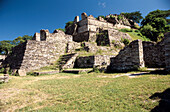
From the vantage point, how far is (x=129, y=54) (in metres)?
8.63

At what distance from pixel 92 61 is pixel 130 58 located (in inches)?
150

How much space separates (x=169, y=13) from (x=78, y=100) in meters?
51.4

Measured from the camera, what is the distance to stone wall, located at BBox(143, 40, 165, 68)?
9489 mm

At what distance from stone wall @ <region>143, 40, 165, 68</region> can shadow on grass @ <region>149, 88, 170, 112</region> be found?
7.81 meters

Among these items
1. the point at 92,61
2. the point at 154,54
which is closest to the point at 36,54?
the point at 92,61

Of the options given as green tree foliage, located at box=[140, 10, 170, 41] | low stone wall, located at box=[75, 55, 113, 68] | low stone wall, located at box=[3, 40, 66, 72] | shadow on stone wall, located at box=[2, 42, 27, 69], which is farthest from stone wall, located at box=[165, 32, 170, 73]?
shadow on stone wall, located at box=[2, 42, 27, 69]

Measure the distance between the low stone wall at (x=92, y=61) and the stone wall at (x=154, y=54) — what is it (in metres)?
4.00

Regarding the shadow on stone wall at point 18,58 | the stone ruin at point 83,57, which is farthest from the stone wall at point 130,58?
the shadow on stone wall at point 18,58

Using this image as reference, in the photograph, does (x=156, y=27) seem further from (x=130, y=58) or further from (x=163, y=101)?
(x=163, y=101)

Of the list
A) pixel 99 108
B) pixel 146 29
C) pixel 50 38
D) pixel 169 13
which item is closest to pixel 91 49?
pixel 50 38

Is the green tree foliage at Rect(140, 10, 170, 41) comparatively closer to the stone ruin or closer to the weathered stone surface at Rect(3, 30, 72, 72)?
the stone ruin

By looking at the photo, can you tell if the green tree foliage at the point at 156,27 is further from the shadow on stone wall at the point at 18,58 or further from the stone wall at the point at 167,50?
the shadow on stone wall at the point at 18,58

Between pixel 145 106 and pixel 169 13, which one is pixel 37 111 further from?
pixel 169 13

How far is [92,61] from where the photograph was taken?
10836 millimetres
